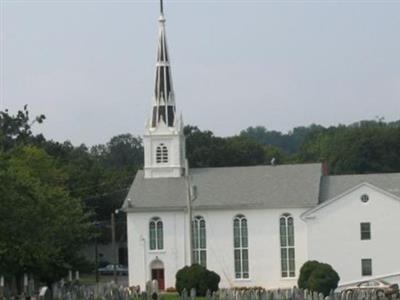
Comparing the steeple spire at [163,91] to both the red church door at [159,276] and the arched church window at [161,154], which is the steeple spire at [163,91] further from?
the red church door at [159,276]

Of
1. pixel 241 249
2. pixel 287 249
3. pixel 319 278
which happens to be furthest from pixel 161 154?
pixel 319 278

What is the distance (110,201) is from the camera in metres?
120

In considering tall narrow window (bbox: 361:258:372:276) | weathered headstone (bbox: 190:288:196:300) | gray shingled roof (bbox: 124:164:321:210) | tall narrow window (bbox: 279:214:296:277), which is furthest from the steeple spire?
weathered headstone (bbox: 190:288:196:300)

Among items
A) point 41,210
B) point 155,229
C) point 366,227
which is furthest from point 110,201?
point 41,210

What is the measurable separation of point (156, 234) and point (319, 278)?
16.7 metres

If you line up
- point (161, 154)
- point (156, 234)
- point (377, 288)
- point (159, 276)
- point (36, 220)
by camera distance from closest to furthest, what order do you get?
point (36, 220) < point (377, 288) < point (159, 276) < point (156, 234) < point (161, 154)

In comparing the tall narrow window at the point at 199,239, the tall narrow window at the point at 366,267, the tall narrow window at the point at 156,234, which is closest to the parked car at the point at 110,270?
the tall narrow window at the point at 156,234

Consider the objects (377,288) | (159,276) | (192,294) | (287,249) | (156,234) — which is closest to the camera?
(192,294)

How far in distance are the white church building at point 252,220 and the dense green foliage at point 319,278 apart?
21.7ft

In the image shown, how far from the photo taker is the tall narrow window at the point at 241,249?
3563 inches

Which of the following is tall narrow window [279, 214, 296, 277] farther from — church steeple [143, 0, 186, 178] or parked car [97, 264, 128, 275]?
parked car [97, 264, 128, 275]

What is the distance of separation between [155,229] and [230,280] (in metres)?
5.95

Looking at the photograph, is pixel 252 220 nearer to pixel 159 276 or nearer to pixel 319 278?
pixel 159 276

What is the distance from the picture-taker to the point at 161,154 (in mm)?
94500
